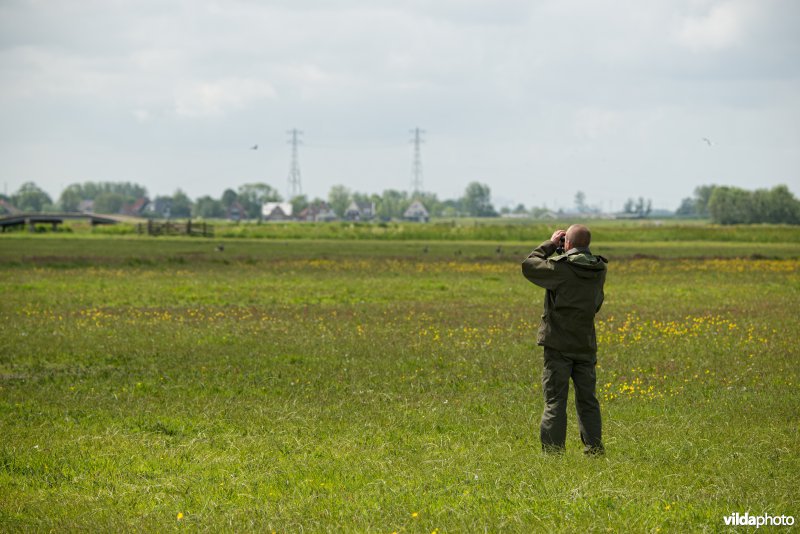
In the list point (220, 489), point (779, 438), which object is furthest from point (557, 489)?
point (779, 438)

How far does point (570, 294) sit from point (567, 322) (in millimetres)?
317

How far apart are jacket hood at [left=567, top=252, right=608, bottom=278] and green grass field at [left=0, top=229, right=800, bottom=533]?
2.07 meters

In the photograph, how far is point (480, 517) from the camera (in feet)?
28.5

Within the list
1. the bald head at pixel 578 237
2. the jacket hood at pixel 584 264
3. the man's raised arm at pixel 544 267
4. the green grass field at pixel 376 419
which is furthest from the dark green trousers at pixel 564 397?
the bald head at pixel 578 237

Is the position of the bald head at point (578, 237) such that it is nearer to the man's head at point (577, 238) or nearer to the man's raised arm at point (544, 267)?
the man's head at point (577, 238)

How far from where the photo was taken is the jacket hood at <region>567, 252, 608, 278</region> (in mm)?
10742

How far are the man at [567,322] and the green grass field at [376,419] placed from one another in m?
0.56

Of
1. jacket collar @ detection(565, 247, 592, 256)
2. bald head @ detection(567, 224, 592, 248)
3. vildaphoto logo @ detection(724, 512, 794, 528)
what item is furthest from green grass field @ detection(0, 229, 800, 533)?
bald head @ detection(567, 224, 592, 248)

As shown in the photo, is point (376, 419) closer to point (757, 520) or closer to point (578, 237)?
point (578, 237)

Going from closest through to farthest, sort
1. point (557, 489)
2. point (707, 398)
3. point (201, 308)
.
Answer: point (557, 489)
point (707, 398)
point (201, 308)

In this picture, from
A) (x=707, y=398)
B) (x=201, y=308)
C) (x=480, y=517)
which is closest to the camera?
(x=480, y=517)

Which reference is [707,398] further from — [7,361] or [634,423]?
[7,361]

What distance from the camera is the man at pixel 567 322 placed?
10.8m

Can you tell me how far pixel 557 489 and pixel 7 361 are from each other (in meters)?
13.1
